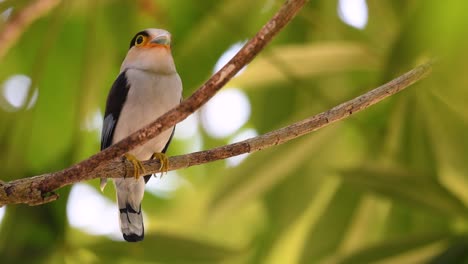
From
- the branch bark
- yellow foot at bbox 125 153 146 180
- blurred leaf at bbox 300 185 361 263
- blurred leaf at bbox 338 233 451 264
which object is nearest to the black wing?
yellow foot at bbox 125 153 146 180

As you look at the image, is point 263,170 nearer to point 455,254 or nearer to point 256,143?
point 455,254

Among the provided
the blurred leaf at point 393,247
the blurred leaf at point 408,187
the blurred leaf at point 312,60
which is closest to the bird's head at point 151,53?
the blurred leaf at point 408,187

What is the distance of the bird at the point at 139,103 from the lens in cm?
185

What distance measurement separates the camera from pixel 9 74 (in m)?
3.00

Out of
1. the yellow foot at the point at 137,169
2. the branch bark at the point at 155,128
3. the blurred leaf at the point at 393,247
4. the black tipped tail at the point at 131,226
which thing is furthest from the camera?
the blurred leaf at the point at 393,247

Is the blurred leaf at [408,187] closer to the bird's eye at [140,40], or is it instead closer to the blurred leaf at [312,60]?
the blurred leaf at [312,60]

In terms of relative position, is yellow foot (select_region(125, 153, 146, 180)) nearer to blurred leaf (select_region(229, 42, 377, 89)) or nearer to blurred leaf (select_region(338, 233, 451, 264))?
blurred leaf (select_region(338, 233, 451, 264))

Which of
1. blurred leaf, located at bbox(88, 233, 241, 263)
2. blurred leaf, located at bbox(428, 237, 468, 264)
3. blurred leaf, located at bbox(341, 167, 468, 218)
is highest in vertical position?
blurred leaf, located at bbox(341, 167, 468, 218)

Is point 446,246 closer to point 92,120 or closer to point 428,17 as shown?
point 428,17

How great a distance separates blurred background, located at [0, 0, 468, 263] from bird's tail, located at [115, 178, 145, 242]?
0.49m

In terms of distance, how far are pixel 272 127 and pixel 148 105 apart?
115 centimetres

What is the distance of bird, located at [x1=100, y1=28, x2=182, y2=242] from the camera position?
185cm

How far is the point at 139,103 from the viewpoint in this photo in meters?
1.92

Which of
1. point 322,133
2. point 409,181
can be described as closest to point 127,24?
point 322,133
